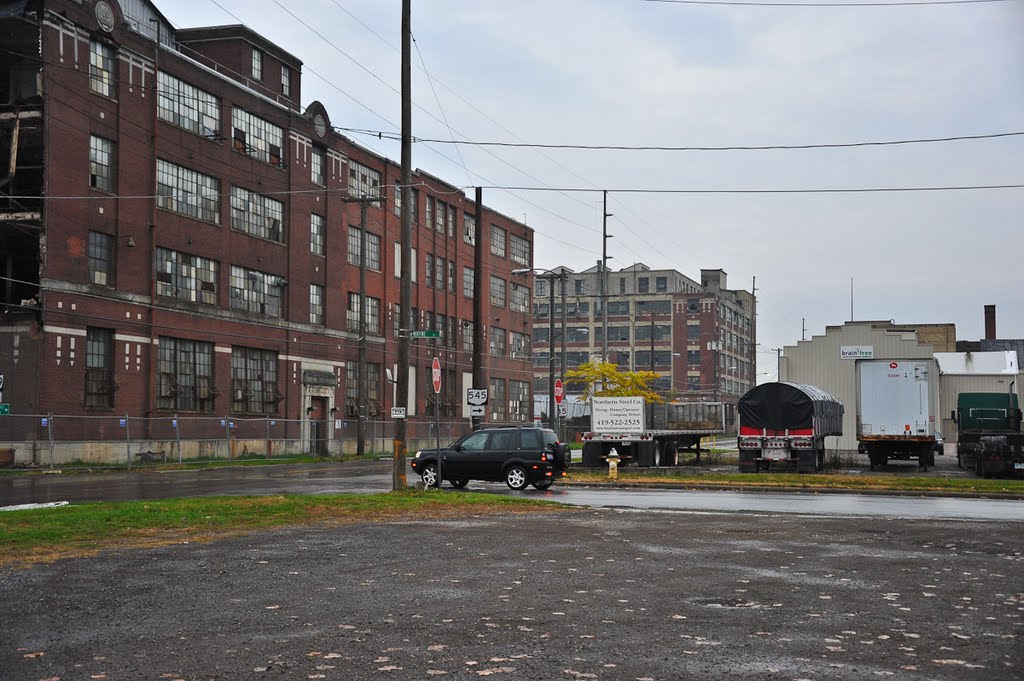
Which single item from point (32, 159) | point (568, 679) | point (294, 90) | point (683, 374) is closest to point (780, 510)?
point (568, 679)

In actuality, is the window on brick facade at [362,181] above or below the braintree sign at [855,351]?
above

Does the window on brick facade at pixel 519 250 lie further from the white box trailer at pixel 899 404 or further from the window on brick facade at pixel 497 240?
the white box trailer at pixel 899 404

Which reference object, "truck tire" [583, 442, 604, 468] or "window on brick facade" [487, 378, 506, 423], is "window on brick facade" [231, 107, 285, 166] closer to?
"truck tire" [583, 442, 604, 468]

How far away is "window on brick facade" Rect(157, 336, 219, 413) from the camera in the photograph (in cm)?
4359

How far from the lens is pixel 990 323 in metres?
111

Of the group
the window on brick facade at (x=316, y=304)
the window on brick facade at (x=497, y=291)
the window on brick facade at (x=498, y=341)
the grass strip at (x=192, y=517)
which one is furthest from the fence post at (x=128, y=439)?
the window on brick facade at (x=497, y=291)

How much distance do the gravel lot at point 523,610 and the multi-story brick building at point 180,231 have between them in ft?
41.3

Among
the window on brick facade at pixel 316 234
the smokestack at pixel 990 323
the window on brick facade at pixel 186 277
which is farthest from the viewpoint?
the smokestack at pixel 990 323

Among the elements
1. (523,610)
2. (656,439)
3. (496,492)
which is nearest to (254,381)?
(656,439)

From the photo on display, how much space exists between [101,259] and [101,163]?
3.64m

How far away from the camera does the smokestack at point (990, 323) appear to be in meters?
111

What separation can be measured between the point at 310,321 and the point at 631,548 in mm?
42061

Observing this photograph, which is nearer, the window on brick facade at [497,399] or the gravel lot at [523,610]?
the gravel lot at [523,610]

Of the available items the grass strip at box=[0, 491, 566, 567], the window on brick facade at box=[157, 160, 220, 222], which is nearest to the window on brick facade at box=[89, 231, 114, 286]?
the window on brick facade at box=[157, 160, 220, 222]
